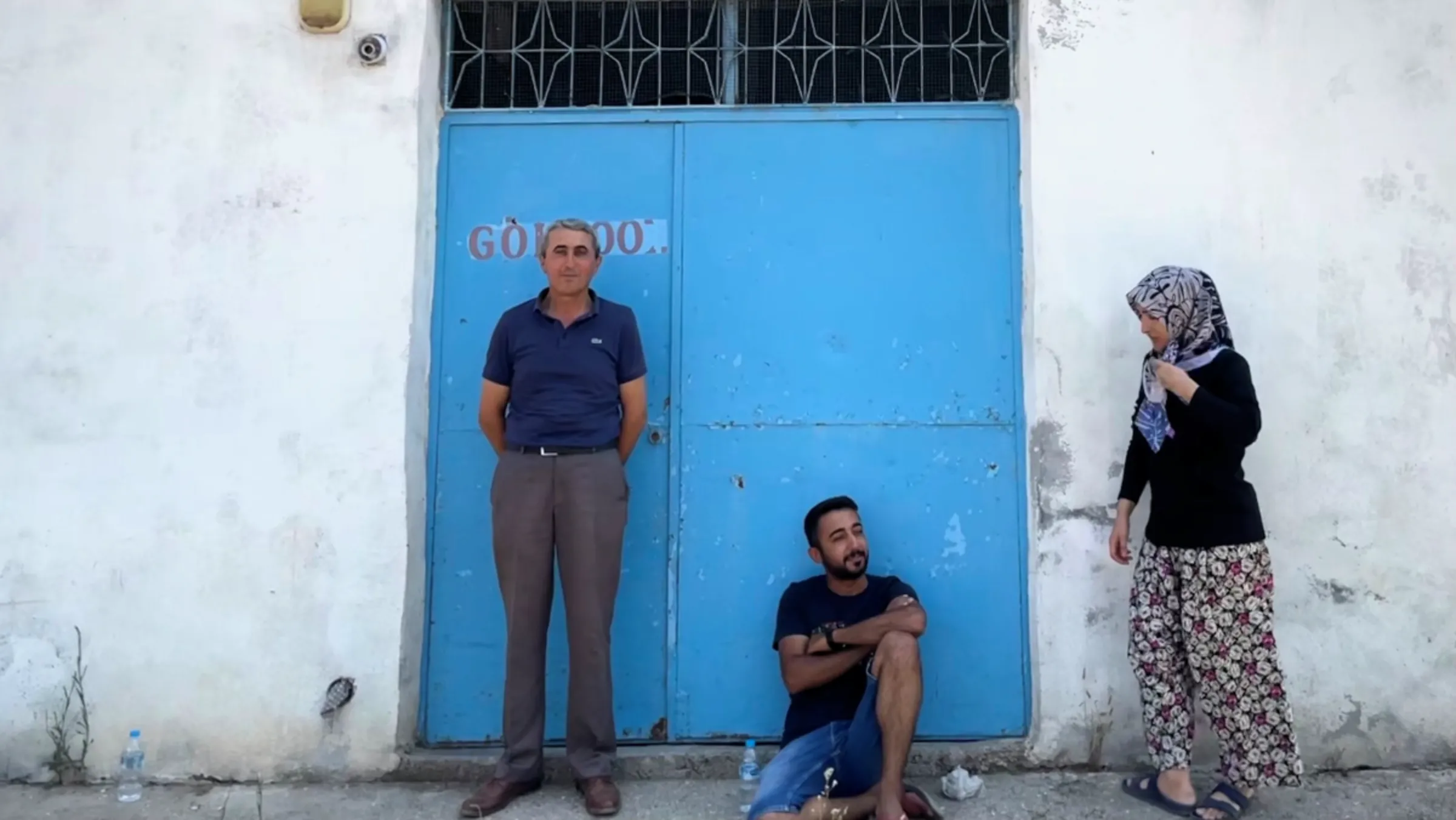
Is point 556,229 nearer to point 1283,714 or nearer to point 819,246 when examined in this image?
point 819,246

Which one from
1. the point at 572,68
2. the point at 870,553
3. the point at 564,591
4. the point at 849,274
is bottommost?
the point at 564,591

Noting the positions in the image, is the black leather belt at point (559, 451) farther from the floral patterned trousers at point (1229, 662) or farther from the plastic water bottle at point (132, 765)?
the floral patterned trousers at point (1229, 662)

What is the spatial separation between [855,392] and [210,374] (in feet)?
7.07

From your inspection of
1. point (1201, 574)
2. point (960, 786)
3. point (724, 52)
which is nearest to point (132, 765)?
point (960, 786)

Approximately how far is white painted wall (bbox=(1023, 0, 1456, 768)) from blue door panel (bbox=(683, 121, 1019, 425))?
0.18 metres

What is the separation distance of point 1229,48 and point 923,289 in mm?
1288

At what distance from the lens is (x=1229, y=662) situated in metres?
3.09

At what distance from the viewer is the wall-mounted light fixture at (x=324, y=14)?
12.1 feet

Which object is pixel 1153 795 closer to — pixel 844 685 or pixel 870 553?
pixel 844 685

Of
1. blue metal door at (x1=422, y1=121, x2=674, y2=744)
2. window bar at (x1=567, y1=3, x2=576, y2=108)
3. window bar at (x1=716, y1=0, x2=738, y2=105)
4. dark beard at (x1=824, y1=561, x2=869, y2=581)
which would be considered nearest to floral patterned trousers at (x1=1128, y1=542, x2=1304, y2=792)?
dark beard at (x1=824, y1=561, x2=869, y2=581)

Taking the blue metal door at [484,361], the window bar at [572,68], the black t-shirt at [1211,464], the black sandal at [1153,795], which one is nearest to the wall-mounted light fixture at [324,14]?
the blue metal door at [484,361]

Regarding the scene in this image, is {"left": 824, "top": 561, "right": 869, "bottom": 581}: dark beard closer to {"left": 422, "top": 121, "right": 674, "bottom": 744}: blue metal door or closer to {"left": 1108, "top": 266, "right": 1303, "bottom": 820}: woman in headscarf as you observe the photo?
{"left": 422, "top": 121, "right": 674, "bottom": 744}: blue metal door

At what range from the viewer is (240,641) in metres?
3.56

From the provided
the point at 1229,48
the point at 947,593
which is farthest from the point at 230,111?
the point at 1229,48
